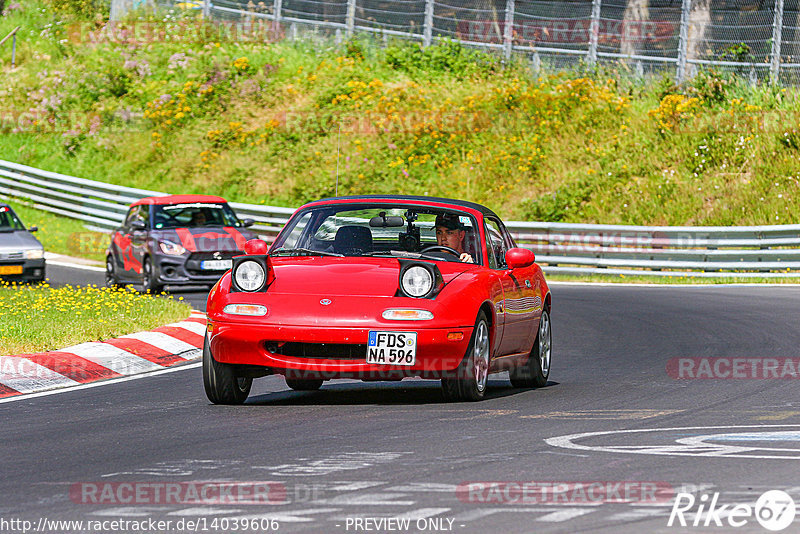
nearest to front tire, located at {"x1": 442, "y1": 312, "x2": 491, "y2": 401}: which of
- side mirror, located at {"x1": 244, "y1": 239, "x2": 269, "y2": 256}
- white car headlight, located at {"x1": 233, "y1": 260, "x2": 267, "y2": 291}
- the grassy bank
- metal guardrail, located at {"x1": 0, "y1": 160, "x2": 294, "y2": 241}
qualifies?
white car headlight, located at {"x1": 233, "y1": 260, "x2": 267, "y2": 291}

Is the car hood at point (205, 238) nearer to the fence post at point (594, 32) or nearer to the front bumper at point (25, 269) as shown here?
the front bumper at point (25, 269)

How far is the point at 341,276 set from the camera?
30.6 ft

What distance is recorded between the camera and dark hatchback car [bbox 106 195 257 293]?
21.3m

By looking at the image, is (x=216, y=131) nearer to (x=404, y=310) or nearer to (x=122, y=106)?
(x=122, y=106)

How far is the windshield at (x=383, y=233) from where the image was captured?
10.1m

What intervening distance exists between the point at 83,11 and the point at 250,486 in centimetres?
4060

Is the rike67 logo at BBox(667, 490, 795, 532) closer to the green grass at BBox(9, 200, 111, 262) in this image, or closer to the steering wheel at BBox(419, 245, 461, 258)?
the steering wheel at BBox(419, 245, 461, 258)

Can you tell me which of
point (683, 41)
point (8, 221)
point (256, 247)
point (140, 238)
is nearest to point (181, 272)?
point (140, 238)

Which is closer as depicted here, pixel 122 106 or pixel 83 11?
pixel 122 106

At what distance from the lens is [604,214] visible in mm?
29562

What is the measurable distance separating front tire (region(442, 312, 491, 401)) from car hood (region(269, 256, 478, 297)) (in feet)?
1.35

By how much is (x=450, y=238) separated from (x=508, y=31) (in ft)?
88.0

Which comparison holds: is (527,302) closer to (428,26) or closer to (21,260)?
(21,260)

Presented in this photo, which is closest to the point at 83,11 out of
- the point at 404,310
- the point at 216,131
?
the point at 216,131
